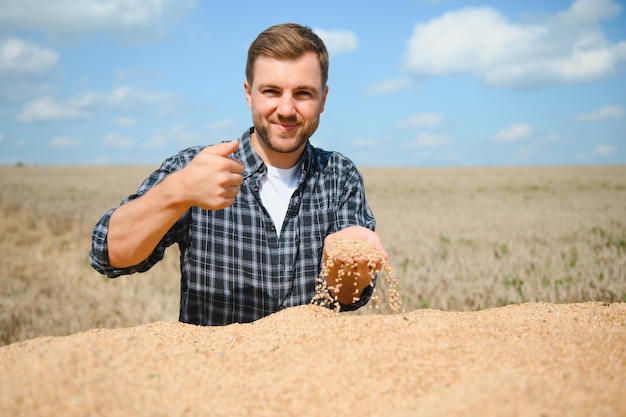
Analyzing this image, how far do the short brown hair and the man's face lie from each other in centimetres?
4

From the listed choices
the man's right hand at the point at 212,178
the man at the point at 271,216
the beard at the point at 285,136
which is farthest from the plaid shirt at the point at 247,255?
the man's right hand at the point at 212,178

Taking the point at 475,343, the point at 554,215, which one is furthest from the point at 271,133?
the point at 554,215

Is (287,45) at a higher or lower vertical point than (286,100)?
higher

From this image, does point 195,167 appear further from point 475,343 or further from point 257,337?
point 475,343

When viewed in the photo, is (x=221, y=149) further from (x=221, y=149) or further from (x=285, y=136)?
(x=285, y=136)

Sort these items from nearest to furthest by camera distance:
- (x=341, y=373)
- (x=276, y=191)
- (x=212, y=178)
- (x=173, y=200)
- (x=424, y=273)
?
(x=341, y=373), (x=212, y=178), (x=173, y=200), (x=276, y=191), (x=424, y=273)

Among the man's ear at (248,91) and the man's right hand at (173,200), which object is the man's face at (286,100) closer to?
the man's ear at (248,91)

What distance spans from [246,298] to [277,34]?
146 centimetres

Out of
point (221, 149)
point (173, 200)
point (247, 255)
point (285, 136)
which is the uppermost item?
point (285, 136)

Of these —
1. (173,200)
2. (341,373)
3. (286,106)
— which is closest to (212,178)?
(173,200)

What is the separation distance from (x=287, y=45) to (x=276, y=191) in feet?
2.73

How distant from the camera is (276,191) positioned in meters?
3.12

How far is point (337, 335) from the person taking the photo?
1878 millimetres

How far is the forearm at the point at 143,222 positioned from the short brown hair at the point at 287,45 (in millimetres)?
970
